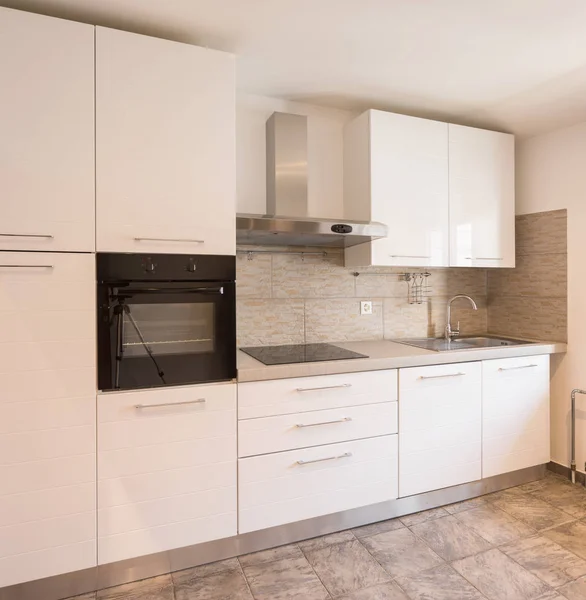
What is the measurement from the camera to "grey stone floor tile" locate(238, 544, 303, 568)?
1961mm

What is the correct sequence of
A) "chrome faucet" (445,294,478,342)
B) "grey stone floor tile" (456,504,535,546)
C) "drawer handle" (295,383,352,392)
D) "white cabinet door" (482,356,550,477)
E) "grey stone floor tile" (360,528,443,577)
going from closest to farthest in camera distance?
1. "grey stone floor tile" (360,528,443,577)
2. "drawer handle" (295,383,352,392)
3. "grey stone floor tile" (456,504,535,546)
4. "white cabinet door" (482,356,550,477)
5. "chrome faucet" (445,294,478,342)

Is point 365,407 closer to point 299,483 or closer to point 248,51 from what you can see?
point 299,483

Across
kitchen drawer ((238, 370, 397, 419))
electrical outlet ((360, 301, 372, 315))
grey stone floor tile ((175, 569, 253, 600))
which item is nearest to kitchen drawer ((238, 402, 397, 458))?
kitchen drawer ((238, 370, 397, 419))

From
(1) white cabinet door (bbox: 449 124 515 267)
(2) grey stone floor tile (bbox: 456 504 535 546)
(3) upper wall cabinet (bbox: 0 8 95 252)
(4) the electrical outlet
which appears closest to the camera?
(3) upper wall cabinet (bbox: 0 8 95 252)

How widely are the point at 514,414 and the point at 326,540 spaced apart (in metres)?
1.38

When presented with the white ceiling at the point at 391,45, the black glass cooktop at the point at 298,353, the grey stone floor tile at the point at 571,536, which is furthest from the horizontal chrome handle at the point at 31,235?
the grey stone floor tile at the point at 571,536

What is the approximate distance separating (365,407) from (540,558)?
1028 millimetres

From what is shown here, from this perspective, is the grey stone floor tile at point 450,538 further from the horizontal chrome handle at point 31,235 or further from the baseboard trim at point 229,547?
the horizontal chrome handle at point 31,235

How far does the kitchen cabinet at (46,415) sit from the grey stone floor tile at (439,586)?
51.2 inches

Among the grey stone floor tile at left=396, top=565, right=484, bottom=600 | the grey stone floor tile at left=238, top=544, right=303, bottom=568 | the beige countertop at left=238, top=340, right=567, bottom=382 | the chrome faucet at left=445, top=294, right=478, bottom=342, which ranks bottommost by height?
the grey stone floor tile at left=396, top=565, right=484, bottom=600

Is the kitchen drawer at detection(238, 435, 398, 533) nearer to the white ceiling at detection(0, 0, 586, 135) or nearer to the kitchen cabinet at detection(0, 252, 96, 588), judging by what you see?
the kitchen cabinet at detection(0, 252, 96, 588)

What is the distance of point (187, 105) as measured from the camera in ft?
6.05

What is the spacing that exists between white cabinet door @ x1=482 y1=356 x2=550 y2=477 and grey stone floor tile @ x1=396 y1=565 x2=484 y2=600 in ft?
2.67

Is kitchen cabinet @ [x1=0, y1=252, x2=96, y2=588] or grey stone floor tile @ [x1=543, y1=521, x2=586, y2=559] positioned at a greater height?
kitchen cabinet @ [x1=0, y1=252, x2=96, y2=588]
